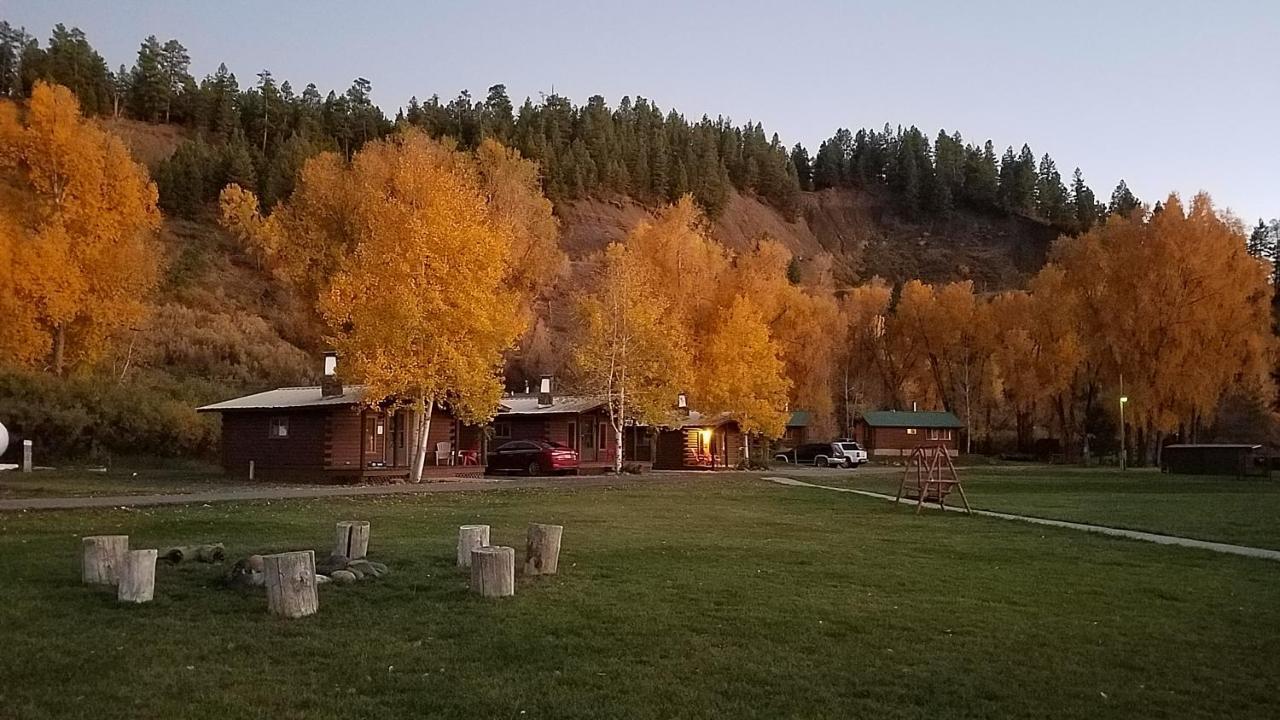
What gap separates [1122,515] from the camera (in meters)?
22.3

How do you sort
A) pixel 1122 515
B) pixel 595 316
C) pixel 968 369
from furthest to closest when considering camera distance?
pixel 968 369, pixel 595 316, pixel 1122 515

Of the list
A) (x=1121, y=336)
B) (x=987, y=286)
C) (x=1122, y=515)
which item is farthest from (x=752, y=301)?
(x=987, y=286)

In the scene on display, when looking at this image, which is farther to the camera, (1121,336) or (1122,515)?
(1121,336)

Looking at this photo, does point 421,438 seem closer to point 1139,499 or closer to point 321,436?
point 321,436

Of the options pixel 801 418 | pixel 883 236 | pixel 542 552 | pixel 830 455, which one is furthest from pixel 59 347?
pixel 883 236

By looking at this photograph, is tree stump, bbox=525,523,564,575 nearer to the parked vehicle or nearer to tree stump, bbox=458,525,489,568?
tree stump, bbox=458,525,489,568

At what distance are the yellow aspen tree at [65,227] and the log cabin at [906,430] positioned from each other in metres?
47.6

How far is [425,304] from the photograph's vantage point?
30984 millimetres

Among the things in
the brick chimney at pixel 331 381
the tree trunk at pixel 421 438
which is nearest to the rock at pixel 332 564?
the tree trunk at pixel 421 438

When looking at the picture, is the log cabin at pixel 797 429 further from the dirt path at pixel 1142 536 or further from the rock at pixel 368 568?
the rock at pixel 368 568

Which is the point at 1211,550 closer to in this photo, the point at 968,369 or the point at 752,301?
the point at 752,301

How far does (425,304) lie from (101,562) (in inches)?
811

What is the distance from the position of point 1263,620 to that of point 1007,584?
8.92 ft

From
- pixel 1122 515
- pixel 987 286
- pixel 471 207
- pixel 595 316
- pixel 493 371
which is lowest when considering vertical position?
pixel 1122 515
